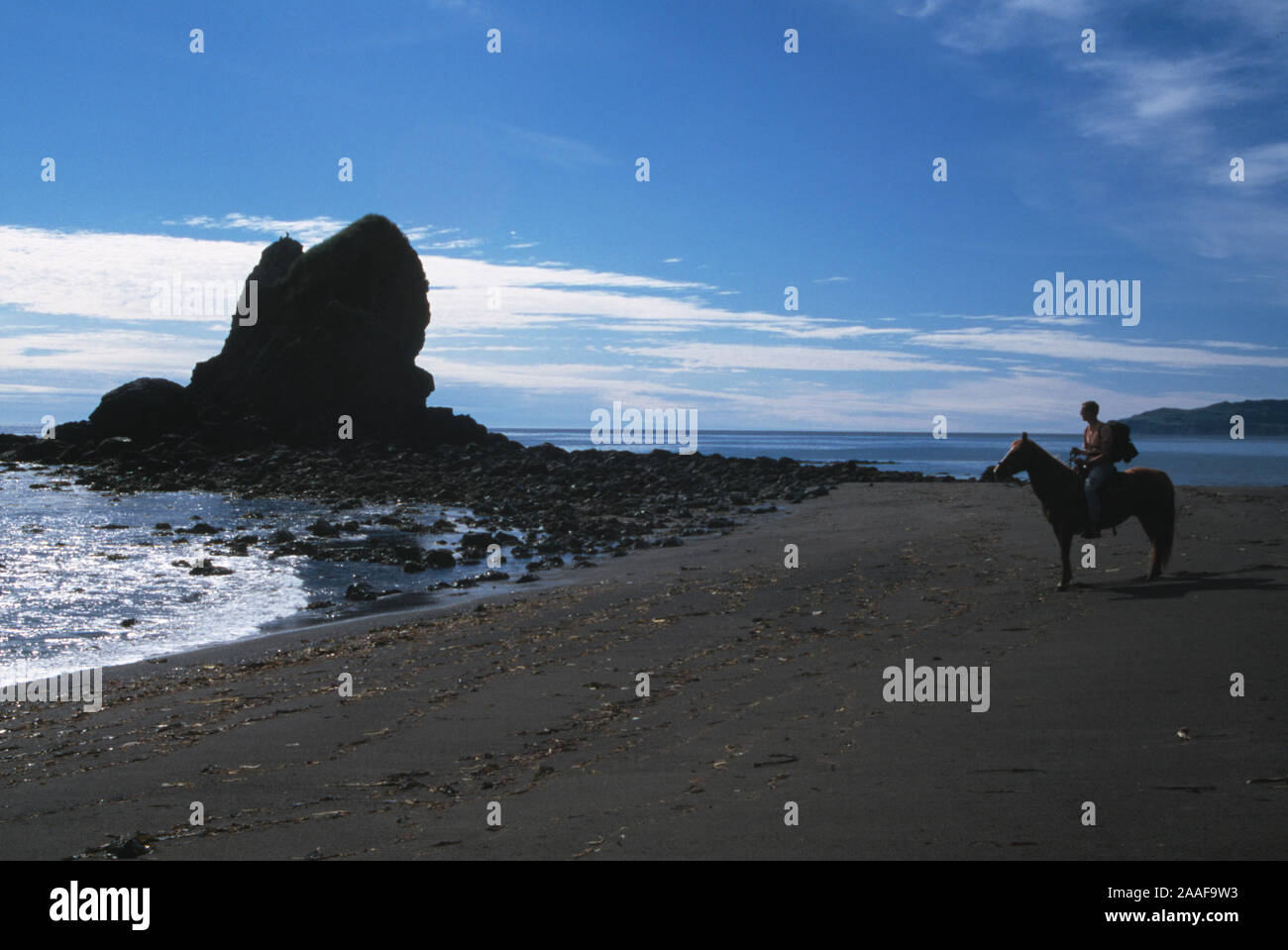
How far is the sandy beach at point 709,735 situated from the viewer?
480 centimetres

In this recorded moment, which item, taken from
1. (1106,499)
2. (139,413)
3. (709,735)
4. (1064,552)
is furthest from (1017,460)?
(139,413)

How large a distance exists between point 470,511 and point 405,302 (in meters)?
38.8

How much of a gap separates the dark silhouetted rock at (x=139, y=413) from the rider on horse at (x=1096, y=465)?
172 feet

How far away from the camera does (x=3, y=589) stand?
16.2m

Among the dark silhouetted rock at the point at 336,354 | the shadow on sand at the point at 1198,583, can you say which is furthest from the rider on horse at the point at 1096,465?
the dark silhouetted rock at the point at 336,354

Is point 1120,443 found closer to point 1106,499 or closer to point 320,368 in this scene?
point 1106,499

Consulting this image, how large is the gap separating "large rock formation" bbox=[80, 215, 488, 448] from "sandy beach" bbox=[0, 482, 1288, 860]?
43275mm

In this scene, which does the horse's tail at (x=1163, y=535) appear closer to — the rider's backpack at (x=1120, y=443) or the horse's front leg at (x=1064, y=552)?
the rider's backpack at (x=1120, y=443)

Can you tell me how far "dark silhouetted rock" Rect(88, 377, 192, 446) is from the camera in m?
53.8

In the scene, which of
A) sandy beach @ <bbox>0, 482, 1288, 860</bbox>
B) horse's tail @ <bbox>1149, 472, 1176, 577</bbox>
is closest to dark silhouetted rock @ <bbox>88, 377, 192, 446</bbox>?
sandy beach @ <bbox>0, 482, 1288, 860</bbox>

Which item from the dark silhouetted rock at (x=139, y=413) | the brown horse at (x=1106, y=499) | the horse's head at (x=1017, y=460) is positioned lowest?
the brown horse at (x=1106, y=499)

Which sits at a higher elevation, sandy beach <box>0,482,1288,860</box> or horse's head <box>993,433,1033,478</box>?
horse's head <box>993,433,1033,478</box>

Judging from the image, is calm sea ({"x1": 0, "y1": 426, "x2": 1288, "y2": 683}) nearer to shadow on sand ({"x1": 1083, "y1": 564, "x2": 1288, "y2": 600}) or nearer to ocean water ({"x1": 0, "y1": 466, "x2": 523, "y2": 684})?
ocean water ({"x1": 0, "y1": 466, "x2": 523, "y2": 684})

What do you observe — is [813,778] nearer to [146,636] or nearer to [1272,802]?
[1272,802]
